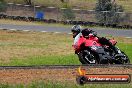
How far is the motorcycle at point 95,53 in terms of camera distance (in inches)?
631

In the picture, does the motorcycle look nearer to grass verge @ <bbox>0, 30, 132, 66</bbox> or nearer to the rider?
the rider

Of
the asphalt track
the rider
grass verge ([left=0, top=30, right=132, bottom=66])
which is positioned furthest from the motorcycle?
the asphalt track

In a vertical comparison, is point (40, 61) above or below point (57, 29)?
above

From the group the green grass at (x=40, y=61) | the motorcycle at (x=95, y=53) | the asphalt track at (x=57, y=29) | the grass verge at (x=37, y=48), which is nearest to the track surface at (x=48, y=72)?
the motorcycle at (x=95, y=53)

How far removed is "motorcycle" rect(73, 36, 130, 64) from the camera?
16031 mm

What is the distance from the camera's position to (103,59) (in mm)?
15883

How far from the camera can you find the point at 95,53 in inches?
635

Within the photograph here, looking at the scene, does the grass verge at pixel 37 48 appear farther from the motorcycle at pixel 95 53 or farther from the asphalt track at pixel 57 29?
the motorcycle at pixel 95 53

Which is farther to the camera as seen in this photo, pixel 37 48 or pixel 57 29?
pixel 57 29

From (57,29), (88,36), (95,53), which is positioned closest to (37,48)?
(57,29)

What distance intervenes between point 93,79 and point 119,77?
0.56 meters

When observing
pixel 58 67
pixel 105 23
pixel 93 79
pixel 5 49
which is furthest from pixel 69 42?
pixel 93 79

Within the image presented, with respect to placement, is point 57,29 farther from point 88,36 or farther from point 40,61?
point 88,36

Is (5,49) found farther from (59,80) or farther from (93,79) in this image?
(93,79)
